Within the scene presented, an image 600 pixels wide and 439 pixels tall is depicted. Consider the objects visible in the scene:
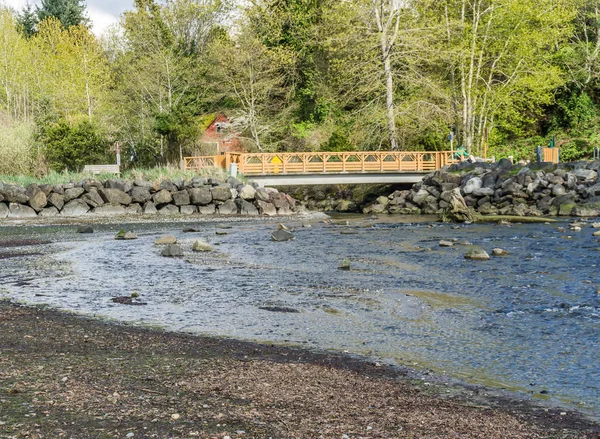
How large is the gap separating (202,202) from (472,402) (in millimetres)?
28340

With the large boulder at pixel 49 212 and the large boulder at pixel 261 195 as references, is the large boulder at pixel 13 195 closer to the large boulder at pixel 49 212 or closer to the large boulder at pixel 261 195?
the large boulder at pixel 49 212

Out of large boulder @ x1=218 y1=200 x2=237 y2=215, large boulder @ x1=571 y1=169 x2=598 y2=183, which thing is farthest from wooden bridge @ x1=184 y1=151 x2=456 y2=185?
large boulder @ x1=571 y1=169 x2=598 y2=183

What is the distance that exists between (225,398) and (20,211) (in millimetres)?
28136

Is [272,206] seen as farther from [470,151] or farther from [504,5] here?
[504,5]

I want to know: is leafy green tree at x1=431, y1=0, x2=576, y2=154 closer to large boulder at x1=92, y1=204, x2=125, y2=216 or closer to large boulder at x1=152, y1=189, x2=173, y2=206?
large boulder at x1=152, y1=189, x2=173, y2=206

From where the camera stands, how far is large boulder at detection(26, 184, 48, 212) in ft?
104

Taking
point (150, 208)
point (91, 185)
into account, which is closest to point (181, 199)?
point (150, 208)

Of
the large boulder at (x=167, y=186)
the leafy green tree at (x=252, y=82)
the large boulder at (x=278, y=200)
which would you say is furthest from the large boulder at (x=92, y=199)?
the leafy green tree at (x=252, y=82)

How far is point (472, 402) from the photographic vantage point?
6.43m

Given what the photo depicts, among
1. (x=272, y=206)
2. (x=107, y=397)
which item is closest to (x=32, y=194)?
(x=272, y=206)

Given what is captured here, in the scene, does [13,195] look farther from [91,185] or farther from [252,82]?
[252,82]

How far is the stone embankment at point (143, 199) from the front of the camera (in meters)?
31.8

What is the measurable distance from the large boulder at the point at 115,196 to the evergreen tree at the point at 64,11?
41529 millimetres

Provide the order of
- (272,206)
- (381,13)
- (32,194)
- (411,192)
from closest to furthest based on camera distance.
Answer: (32,194) → (272,206) → (411,192) → (381,13)
